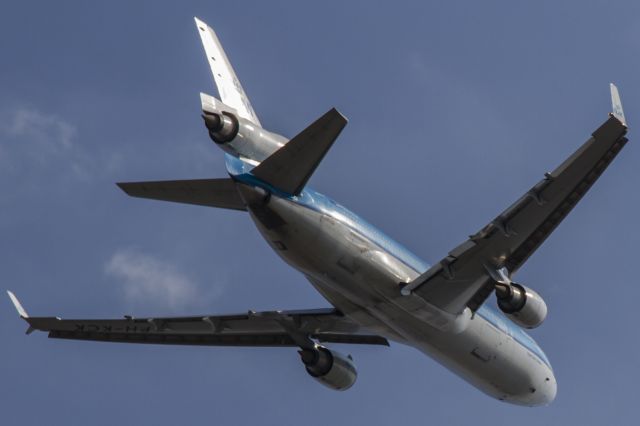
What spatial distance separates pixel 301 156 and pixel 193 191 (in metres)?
3.41

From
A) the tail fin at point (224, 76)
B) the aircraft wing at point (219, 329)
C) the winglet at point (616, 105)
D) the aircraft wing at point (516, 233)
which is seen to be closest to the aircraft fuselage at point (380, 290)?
the aircraft wing at point (516, 233)

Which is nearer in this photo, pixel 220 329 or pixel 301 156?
pixel 301 156

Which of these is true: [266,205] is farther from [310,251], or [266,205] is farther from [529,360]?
[529,360]

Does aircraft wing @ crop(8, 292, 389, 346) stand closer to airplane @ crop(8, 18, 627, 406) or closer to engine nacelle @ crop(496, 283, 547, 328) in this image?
airplane @ crop(8, 18, 627, 406)

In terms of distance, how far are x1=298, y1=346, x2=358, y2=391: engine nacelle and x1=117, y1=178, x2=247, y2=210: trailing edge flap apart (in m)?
7.36

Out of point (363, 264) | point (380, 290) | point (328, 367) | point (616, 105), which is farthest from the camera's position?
point (328, 367)

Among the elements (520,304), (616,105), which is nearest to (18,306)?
(520,304)

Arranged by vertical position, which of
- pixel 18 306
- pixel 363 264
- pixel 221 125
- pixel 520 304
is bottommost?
pixel 18 306

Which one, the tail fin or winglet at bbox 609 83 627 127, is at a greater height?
winglet at bbox 609 83 627 127

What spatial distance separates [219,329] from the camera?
1437 inches

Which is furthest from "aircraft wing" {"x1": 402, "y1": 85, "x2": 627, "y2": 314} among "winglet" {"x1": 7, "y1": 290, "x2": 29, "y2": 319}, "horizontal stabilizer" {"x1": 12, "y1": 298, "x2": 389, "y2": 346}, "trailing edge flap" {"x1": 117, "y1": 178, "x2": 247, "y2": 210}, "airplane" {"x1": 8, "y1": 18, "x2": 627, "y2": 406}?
"winglet" {"x1": 7, "y1": 290, "x2": 29, "y2": 319}

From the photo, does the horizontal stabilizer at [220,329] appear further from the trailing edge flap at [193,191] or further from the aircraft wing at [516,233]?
the trailing edge flap at [193,191]

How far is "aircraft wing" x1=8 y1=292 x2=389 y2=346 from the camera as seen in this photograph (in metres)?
35.3

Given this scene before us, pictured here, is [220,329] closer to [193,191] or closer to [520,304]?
[193,191]
